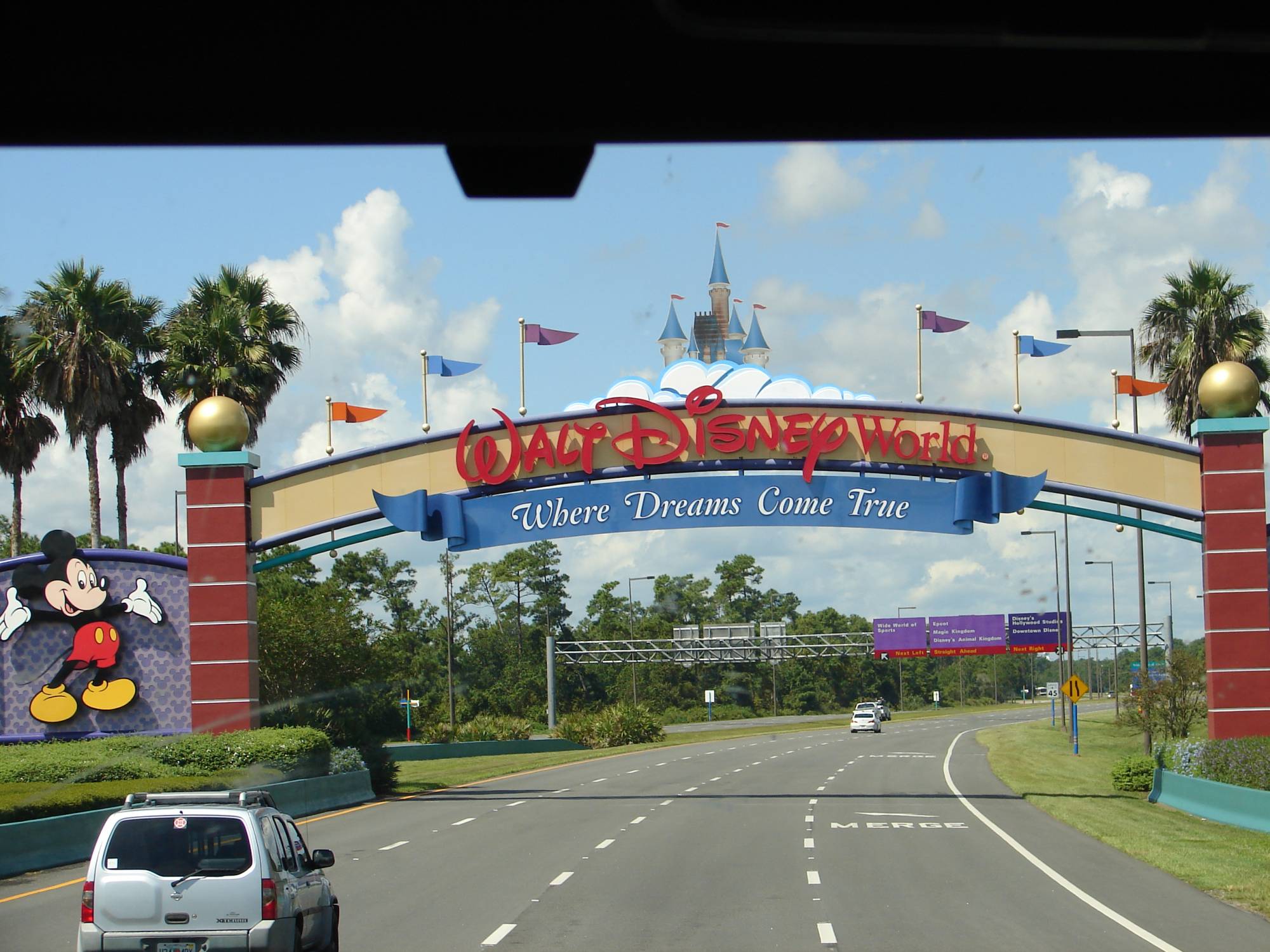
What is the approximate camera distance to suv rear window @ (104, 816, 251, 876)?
38.8ft

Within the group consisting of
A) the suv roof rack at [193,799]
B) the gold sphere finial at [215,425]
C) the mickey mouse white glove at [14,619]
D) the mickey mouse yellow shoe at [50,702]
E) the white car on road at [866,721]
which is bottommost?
the white car on road at [866,721]

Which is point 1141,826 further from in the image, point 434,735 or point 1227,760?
point 434,735

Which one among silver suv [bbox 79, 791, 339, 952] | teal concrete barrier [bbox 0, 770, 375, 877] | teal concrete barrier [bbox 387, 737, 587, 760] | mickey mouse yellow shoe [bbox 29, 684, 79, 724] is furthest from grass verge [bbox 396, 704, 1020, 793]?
silver suv [bbox 79, 791, 339, 952]

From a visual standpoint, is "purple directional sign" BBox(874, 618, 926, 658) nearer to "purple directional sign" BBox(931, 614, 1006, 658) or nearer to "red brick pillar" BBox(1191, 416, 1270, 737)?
"purple directional sign" BBox(931, 614, 1006, 658)

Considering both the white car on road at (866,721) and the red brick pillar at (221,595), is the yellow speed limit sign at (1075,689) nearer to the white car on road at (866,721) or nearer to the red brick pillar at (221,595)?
the red brick pillar at (221,595)

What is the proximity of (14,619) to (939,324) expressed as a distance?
22.8 meters

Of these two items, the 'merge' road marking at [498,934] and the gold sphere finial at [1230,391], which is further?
the gold sphere finial at [1230,391]

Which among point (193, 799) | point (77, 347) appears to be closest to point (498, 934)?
point (193, 799)

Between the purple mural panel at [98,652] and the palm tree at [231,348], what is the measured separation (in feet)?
43.3

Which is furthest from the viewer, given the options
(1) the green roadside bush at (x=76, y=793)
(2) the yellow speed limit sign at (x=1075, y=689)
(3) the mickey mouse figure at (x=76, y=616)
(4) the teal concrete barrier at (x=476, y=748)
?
(4) the teal concrete barrier at (x=476, y=748)

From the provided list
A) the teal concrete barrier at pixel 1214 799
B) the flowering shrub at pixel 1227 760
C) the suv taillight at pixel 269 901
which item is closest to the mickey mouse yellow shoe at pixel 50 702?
the suv taillight at pixel 269 901

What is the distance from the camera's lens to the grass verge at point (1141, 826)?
1970cm

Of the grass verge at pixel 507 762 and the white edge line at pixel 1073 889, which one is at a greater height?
the white edge line at pixel 1073 889

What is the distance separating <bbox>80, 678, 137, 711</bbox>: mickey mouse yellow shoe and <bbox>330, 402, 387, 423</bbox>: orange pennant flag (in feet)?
25.9
